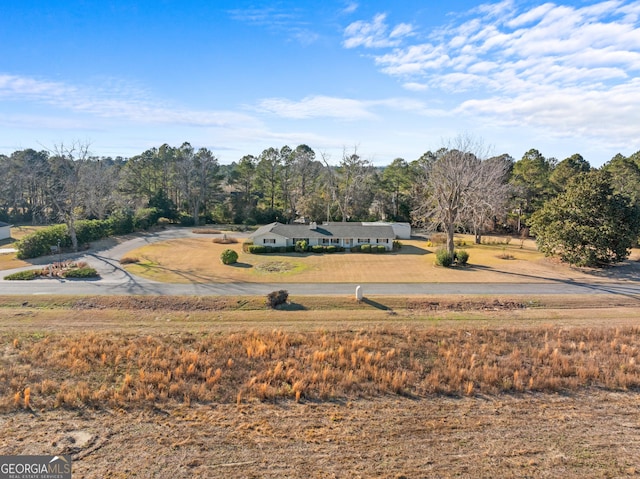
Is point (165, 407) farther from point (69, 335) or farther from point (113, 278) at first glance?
point (113, 278)

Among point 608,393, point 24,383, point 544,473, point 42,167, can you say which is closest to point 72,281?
point 24,383

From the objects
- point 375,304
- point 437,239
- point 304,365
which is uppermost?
point 437,239

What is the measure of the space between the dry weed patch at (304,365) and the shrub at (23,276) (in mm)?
13104

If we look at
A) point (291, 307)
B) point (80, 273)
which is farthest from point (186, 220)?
point (291, 307)

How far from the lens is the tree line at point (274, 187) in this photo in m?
54.4

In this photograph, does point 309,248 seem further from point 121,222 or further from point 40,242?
point 121,222

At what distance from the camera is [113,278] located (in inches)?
1151

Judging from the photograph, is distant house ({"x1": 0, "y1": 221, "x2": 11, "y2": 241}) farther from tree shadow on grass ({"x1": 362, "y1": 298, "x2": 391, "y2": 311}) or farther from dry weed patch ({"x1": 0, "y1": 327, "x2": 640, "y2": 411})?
tree shadow on grass ({"x1": 362, "y1": 298, "x2": 391, "y2": 311})

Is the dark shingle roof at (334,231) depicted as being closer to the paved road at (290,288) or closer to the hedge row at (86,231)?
the paved road at (290,288)

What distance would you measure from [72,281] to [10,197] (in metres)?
51.0

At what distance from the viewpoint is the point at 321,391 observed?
Answer: 13820mm

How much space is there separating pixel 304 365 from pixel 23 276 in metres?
25.6

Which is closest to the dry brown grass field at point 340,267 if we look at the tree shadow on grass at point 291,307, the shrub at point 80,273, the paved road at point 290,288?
the paved road at point 290,288

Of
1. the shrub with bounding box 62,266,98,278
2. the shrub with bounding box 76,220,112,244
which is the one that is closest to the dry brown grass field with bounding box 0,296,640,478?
the shrub with bounding box 62,266,98,278
